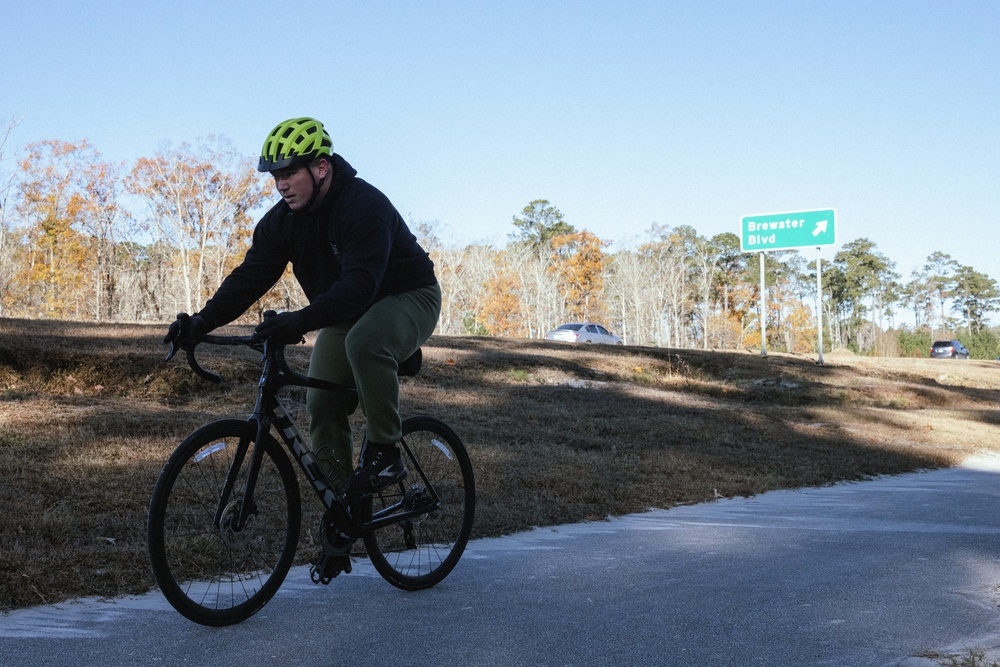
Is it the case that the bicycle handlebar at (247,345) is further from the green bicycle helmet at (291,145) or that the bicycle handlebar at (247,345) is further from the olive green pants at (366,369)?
the green bicycle helmet at (291,145)

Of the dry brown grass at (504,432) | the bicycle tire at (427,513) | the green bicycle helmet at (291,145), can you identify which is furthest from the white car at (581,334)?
the green bicycle helmet at (291,145)

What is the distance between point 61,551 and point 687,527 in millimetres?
3947

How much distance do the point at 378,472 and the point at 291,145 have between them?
1.46 meters

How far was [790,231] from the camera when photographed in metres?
33.7

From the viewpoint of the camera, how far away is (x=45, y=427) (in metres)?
8.45

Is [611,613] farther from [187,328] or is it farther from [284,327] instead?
[187,328]

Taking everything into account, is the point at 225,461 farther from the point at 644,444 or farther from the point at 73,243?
the point at 73,243

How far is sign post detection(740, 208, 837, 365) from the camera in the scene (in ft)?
108

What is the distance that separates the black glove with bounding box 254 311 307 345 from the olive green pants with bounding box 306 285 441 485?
38cm

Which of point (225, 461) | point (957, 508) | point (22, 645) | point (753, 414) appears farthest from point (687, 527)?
point (753, 414)

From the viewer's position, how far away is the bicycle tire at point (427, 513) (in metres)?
4.39

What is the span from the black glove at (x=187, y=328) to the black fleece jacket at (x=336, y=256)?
10 centimetres

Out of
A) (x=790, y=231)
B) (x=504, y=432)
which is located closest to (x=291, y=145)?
(x=504, y=432)

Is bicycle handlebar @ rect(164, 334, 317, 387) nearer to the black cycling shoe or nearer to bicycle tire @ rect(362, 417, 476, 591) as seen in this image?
the black cycling shoe
